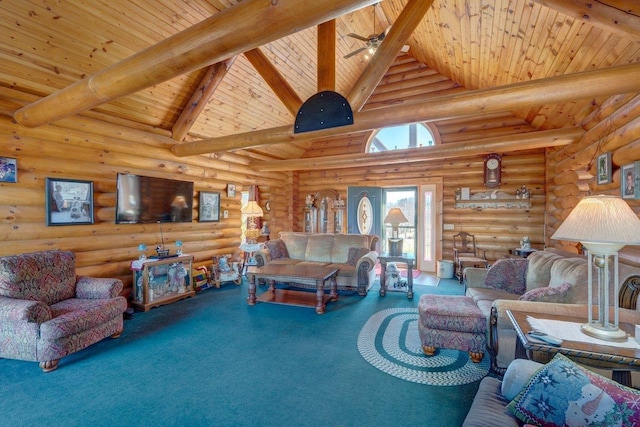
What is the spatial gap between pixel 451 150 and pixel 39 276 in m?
6.54

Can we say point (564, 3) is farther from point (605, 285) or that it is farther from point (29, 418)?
point (29, 418)

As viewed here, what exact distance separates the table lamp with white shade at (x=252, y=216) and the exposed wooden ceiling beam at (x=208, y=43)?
3705 millimetres

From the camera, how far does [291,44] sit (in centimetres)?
512

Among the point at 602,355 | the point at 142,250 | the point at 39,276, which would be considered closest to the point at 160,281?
the point at 142,250

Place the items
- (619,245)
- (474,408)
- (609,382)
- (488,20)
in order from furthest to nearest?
(488,20) < (619,245) < (474,408) < (609,382)

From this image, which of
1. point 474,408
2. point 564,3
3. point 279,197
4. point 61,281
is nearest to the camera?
point 474,408

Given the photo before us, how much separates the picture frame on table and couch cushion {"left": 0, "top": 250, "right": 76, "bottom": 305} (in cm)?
647

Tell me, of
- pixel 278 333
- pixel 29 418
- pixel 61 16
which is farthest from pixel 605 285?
pixel 61 16

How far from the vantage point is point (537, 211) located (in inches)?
242

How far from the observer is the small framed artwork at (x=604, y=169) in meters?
3.43

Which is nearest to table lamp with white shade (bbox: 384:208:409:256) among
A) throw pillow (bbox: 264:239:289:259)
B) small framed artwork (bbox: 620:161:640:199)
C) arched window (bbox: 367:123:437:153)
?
throw pillow (bbox: 264:239:289:259)

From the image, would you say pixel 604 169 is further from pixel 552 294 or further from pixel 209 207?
pixel 209 207

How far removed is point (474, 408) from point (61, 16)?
4974 millimetres

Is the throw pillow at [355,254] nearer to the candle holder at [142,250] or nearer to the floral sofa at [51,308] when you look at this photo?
the candle holder at [142,250]
